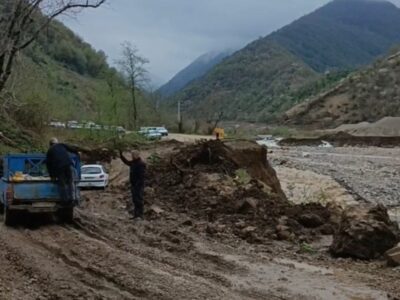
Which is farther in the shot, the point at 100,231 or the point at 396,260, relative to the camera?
the point at 100,231

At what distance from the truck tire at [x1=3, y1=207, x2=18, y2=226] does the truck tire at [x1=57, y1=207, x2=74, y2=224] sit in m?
0.99

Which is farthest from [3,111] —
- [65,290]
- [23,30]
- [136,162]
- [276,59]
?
[276,59]

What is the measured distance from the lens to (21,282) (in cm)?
1062

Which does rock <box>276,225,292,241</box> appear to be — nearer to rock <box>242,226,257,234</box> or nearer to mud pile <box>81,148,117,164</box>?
rock <box>242,226,257,234</box>

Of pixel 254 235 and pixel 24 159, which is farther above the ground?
pixel 24 159

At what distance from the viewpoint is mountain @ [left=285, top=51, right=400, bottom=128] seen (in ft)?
358

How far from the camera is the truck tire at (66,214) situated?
1684 cm

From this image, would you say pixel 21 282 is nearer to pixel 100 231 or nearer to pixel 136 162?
pixel 100 231

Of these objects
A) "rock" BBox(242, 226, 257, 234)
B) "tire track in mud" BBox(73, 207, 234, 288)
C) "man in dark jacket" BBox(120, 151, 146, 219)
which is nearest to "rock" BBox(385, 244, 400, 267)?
"tire track in mud" BBox(73, 207, 234, 288)

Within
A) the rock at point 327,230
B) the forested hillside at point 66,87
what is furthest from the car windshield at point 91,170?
the rock at point 327,230

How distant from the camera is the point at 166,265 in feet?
40.3

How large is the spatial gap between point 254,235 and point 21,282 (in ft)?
22.9

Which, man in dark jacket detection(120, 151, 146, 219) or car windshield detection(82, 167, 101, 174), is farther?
car windshield detection(82, 167, 101, 174)

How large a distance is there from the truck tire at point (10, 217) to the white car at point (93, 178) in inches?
490
